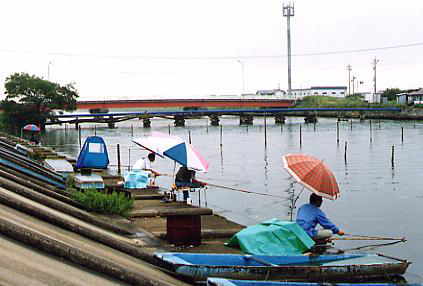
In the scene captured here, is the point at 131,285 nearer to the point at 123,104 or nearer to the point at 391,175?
the point at 391,175

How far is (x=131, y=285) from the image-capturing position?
912 cm

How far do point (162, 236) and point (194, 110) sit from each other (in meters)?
117

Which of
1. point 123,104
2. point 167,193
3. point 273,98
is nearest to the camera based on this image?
point 167,193

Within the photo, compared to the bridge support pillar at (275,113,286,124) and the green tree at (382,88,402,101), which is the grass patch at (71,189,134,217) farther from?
the green tree at (382,88,402,101)

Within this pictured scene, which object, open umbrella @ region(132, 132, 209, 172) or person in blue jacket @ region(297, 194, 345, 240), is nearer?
person in blue jacket @ region(297, 194, 345, 240)

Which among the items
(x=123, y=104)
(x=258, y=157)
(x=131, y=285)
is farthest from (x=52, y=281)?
(x=123, y=104)

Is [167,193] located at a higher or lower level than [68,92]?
lower

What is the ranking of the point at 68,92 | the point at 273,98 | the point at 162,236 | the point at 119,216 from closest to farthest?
1. the point at 162,236
2. the point at 119,216
3. the point at 68,92
4. the point at 273,98

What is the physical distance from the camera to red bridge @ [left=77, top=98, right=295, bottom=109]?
376 feet

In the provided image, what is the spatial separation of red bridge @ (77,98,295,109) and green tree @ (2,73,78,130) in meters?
19.5

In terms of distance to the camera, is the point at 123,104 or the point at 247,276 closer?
the point at 247,276

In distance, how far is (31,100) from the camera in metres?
89.7

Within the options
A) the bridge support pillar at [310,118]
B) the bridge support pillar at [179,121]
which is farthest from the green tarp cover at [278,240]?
the bridge support pillar at [310,118]

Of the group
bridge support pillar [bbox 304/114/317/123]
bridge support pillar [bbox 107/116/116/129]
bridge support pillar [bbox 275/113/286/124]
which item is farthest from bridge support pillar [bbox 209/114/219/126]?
bridge support pillar [bbox 107/116/116/129]
